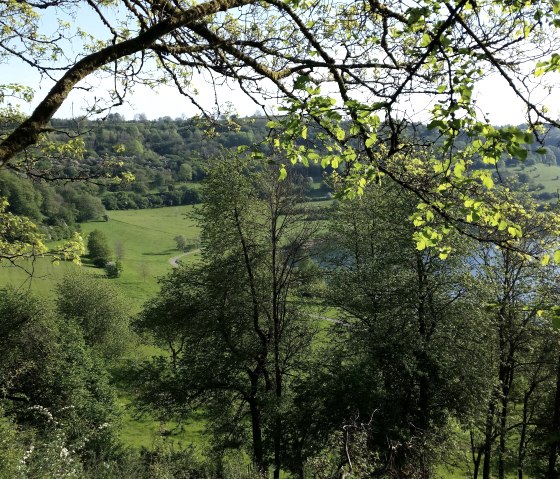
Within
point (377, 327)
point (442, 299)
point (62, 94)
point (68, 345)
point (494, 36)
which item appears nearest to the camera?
point (62, 94)

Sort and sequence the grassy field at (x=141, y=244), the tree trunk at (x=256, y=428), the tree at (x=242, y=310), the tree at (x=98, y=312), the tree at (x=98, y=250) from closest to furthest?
the tree trunk at (x=256, y=428), the tree at (x=242, y=310), the tree at (x=98, y=312), the grassy field at (x=141, y=244), the tree at (x=98, y=250)

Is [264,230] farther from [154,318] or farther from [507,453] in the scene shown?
[507,453]

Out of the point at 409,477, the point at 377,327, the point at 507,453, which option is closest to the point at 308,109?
the point at 409,477

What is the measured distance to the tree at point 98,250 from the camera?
73.8m

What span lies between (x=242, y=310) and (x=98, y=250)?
214ft

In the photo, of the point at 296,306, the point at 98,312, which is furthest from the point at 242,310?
the point at 98,312

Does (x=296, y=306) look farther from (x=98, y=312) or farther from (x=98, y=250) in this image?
(x=98, y=250)

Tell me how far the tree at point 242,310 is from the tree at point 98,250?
6259 centimetres

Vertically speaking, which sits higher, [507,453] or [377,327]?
[377,327]

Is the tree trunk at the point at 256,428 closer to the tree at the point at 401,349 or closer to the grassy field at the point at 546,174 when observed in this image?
the tree at the point at 401,349

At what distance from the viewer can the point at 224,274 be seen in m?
16.0

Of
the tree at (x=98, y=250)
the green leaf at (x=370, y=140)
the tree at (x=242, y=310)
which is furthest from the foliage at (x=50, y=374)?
the tree at (x=98, y=250)

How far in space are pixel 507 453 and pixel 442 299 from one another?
262 inches

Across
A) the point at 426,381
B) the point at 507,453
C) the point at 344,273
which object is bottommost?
the point at 507,453
